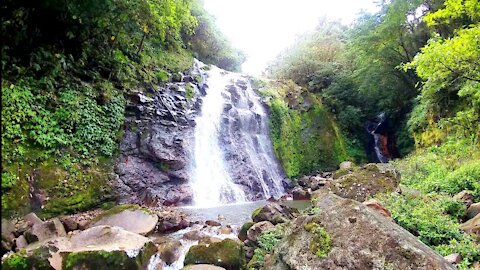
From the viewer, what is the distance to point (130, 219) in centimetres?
787

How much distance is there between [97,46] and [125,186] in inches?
204

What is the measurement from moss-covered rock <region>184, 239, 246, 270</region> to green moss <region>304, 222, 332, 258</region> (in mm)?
1800

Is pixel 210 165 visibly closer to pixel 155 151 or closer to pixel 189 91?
pixel 155 151

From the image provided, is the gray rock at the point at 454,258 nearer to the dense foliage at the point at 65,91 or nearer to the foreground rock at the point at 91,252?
the foreground rock at the point at 91,252

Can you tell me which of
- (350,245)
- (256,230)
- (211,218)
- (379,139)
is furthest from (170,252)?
(379,139)

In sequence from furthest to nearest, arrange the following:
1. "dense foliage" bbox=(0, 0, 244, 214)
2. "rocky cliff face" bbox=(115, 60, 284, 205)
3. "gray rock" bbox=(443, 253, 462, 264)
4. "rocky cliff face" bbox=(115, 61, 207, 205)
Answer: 1. "rocky cliff face" bbox=(115, 60, 284, 205)
2. "rocky cliff face" bbox=(115, 61, 207, 205)
3. "dense foliage" bbox=(0, 0, 244, 214)
4. "gray rock" bbox=(443, 253, 462, 264)

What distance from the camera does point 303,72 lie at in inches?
1041

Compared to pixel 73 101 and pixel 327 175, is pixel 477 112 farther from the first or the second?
pixel 73 101

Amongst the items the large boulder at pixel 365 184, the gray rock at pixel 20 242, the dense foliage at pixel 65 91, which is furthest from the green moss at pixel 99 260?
the large boulder at pixel 365 184

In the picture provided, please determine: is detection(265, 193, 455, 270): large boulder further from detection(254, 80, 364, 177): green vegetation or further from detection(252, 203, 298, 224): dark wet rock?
detection(254, 80, 364, 177): green vegetation

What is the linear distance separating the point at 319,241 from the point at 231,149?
11.9m

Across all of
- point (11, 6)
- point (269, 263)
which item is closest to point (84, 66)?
point (11, 6)

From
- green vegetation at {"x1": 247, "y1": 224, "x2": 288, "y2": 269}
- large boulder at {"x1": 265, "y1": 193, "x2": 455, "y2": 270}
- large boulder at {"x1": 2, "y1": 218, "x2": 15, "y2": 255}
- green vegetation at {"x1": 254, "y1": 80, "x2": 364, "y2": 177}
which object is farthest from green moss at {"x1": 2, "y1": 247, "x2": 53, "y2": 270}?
green vegetation at {"x1": 254, "y1": 80, "x2": 364, "y2": 177}

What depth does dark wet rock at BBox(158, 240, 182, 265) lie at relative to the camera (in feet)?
20.2
